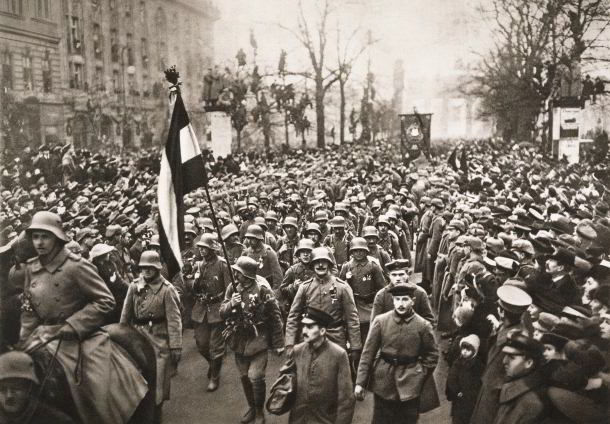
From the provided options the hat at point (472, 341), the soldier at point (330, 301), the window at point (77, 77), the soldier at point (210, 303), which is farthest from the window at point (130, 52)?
the hat at point (472, 341)

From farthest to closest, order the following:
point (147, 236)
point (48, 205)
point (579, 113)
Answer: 1. point (579, 113)
2. point (48, 205)
3. point (147, 236)

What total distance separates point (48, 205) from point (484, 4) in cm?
1745

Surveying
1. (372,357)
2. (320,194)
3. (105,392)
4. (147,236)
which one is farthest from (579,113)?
(105,392)

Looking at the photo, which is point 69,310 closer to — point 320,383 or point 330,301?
point 320,383

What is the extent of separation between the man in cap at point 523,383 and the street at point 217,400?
2.84m

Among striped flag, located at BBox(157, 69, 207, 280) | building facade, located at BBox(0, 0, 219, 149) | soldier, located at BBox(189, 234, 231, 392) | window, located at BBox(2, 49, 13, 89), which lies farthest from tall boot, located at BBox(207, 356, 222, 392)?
building facade, located at BBox(0, 0, 219, 149)

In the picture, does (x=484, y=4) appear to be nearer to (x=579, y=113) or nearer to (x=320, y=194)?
(x=579, y=113)

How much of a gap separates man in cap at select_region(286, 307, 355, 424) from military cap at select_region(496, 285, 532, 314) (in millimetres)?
1417

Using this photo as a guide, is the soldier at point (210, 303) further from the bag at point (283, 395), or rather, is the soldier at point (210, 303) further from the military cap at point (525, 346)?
the military cap at point (525, 346)

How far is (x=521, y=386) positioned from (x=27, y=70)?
15.5 m

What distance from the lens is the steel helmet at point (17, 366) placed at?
15.3 feet

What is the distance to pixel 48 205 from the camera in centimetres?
1273

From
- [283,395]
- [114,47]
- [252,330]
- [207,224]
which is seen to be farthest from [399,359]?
[114,47]

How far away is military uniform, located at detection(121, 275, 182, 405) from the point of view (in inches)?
282
